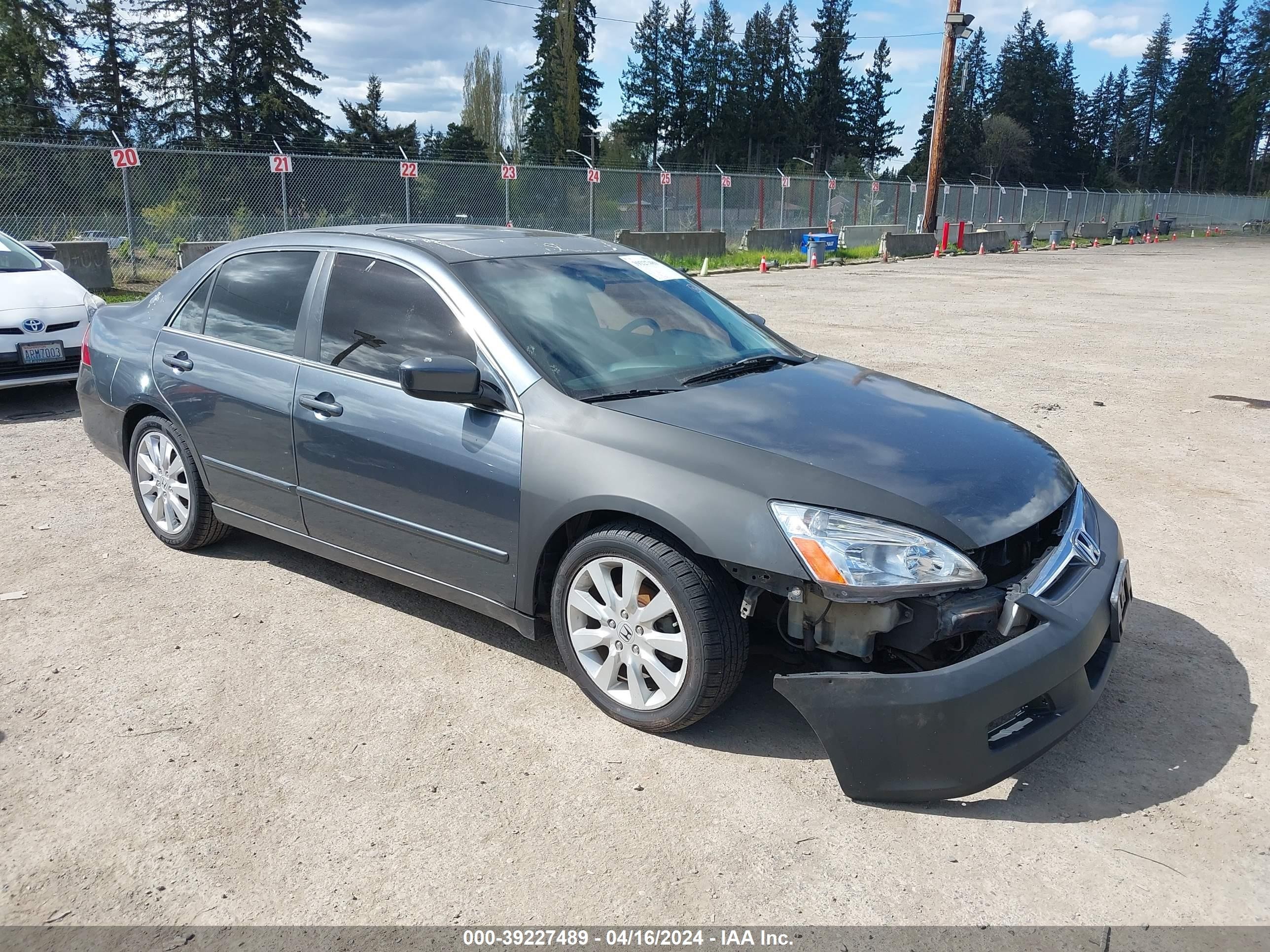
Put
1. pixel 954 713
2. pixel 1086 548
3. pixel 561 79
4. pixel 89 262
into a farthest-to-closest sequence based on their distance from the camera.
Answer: pixel 561 79 < pixel 89 262 < pixel 1086 548 < pixel 954 713

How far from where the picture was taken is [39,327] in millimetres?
7797

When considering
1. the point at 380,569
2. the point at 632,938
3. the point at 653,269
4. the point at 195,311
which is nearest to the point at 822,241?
the point at 653,269

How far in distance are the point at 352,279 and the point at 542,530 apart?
5.04ft

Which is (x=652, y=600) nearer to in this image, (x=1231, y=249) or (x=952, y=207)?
(x=952, y=207)

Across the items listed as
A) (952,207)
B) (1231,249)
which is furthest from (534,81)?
(1231,249)

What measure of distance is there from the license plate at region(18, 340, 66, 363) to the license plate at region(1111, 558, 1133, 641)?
25.8 feet

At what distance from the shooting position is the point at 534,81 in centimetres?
7144

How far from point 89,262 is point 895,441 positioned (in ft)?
52.4

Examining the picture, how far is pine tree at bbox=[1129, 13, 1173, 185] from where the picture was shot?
379 ft

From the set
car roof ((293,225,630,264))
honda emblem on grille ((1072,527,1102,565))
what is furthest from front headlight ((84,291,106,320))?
honda emblem on grille ((1072,527,1102,565))

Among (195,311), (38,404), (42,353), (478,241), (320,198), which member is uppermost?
(320,198)

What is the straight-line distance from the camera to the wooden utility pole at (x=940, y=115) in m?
30.5

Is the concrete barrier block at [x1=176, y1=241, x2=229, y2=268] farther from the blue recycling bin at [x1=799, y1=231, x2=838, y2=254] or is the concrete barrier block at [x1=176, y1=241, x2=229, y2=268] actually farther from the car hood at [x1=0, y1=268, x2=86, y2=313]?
the blue recycling bin at [x1=799, y1=231, x2=838, y2=254]

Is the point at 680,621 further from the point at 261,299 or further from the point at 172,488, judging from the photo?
the point at 172,488
